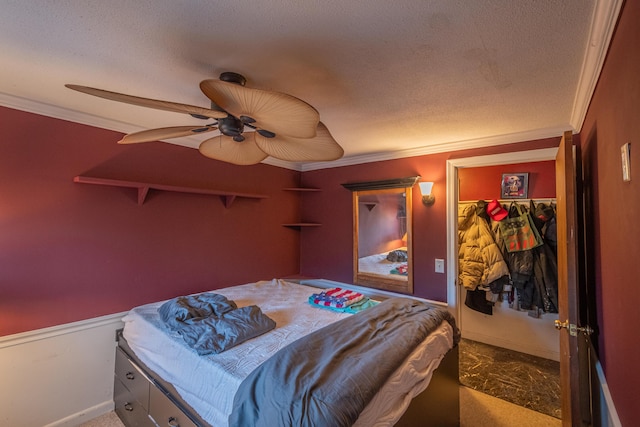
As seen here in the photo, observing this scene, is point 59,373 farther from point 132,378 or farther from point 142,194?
point 142,194

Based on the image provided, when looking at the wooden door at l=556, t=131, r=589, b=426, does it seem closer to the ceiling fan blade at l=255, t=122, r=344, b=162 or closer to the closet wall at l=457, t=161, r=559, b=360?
the ceiling fan blade at l=255, t=122, r=344, b=162

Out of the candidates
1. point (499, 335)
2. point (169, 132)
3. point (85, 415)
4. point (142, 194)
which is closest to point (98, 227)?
point (142, 194)

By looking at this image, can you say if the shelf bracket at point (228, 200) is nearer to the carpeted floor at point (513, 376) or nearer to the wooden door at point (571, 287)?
the wooden door at point (571, 287)

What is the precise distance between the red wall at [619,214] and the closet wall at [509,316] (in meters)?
1.71

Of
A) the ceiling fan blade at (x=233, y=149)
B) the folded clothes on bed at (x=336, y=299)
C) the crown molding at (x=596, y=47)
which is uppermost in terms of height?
the crown molding at (x=596, y=47)

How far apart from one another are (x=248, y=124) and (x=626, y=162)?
140 centimetres

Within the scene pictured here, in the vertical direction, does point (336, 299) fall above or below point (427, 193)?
below

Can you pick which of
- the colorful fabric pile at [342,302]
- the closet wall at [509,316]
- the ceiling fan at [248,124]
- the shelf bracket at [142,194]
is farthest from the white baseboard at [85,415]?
the closet wall at [509,316]

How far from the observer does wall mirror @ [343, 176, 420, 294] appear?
300 centimetres

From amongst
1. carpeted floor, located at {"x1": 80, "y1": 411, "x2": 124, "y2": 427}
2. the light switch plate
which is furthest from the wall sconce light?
carpeted floor, located at {"x1": 80, "y1": 411, "x2": 124, "y2": 427}

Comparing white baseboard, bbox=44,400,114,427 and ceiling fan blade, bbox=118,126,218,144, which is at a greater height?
ceiling fan blade, bbox=118,126,218,144

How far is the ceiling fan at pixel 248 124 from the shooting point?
1024 millimetres

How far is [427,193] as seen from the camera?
2818mm

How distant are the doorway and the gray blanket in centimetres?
142
